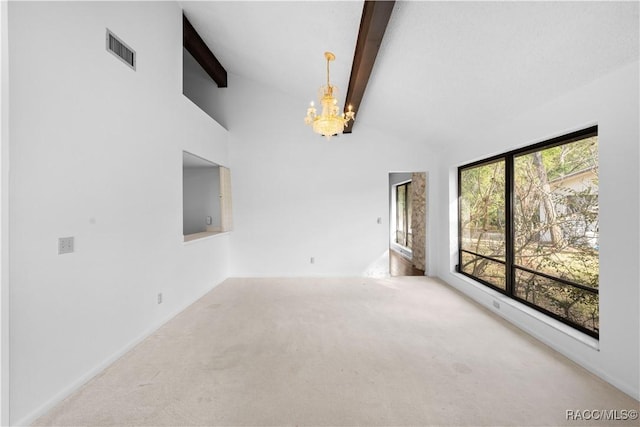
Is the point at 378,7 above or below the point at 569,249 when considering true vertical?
above

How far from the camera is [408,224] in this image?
7.66 m

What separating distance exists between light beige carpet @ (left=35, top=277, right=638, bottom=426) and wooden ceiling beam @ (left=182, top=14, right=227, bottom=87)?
406 centimetres

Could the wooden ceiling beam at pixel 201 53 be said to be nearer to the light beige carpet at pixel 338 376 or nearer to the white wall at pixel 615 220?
the light beige carpet at pixel 338 376

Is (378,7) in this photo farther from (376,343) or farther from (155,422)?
(155,422)

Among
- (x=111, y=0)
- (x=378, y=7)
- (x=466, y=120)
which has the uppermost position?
(x=111, y=0)

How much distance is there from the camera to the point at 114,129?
2402mm

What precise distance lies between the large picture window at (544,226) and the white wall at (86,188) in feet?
14.3

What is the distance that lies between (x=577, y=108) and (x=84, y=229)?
435 centimetres

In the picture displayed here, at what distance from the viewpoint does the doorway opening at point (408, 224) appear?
563 centimetres

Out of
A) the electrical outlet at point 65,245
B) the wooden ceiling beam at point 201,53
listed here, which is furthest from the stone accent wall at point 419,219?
the electrical outlet at point 65,245

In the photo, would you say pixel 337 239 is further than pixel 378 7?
Yes

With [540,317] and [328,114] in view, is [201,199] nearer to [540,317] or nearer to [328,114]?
[328,114]

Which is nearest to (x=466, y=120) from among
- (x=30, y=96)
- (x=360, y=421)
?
(x=360, y=421)

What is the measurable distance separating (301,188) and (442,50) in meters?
3.35
